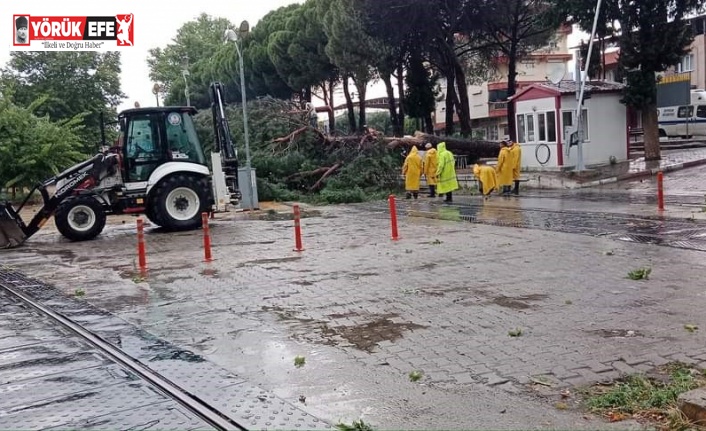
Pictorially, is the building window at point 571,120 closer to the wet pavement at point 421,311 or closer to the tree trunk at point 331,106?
the wet pavement at point 421,311

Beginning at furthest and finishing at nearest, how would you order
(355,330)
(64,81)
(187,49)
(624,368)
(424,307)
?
(187,49), (64,81), (424,307), (355,330), (624,368)

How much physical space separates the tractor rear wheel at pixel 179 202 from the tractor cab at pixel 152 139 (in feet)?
1.82

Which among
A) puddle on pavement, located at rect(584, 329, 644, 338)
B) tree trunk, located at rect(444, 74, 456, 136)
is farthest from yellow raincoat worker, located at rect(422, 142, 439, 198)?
puddle on pavement, located at rect(584, 329, 644, 338)

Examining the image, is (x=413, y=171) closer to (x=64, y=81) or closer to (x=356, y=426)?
(x=356, y=426)

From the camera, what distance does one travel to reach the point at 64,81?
45156 millimetres

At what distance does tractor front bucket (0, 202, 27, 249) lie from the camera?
51.6 feet

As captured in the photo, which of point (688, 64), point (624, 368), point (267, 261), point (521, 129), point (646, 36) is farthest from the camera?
point (688, 64)

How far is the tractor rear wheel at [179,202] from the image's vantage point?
16.8 m

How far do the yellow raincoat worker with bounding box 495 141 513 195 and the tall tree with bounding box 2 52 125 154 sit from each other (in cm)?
2859

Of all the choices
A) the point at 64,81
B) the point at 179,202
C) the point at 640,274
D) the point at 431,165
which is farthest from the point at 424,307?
the point at 64,81

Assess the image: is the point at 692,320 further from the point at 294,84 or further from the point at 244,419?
the point at 294,84

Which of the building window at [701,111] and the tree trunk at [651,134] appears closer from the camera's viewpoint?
the tree trunk at [651,134]

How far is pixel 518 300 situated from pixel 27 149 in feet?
83.7

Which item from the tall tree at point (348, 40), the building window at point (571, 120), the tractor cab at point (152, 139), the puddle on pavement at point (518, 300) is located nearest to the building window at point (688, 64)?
the tall tree at point (348, 40)
